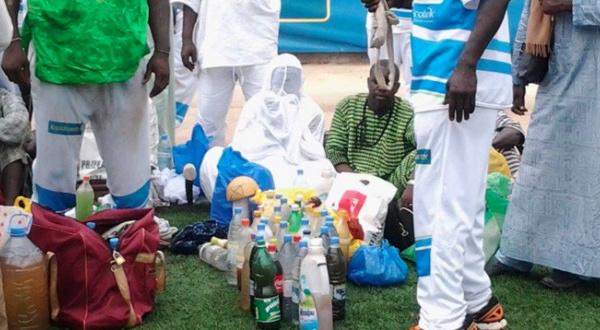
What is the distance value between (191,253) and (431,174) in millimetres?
2162

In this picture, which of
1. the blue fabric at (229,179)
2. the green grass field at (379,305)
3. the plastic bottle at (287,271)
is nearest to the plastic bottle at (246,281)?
the green grass field at (379,305)

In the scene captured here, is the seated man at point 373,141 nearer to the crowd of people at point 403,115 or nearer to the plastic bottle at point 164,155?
the crowd of people at point 403,115

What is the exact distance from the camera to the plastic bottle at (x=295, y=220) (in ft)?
15.9

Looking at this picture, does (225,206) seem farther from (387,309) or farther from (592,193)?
(592,193)

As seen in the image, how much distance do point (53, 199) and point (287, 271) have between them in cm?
131

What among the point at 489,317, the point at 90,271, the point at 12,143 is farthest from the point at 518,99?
the point at 12,143

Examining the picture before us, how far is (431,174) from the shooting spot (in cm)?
388

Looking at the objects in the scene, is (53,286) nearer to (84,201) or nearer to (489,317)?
(84,201)

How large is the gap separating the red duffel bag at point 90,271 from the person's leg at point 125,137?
24.0 inches

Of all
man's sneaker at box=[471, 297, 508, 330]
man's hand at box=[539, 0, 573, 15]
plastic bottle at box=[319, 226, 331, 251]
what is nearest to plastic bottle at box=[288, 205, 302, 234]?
plastic bottle at box=[319, 226, 331, 251]

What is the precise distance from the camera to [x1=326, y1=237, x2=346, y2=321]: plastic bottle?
174 inches

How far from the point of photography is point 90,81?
462 centimetres

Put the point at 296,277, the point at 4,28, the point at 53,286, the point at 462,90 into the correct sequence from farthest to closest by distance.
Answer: the point at 296,277 < the point at 53,286 < the point at 462,90 < the point at 4,28

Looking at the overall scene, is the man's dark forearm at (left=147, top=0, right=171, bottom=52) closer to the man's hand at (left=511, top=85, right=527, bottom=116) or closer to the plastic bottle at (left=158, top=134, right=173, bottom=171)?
the man's hand at (left=511, top=85, right=527, bottom=116)
